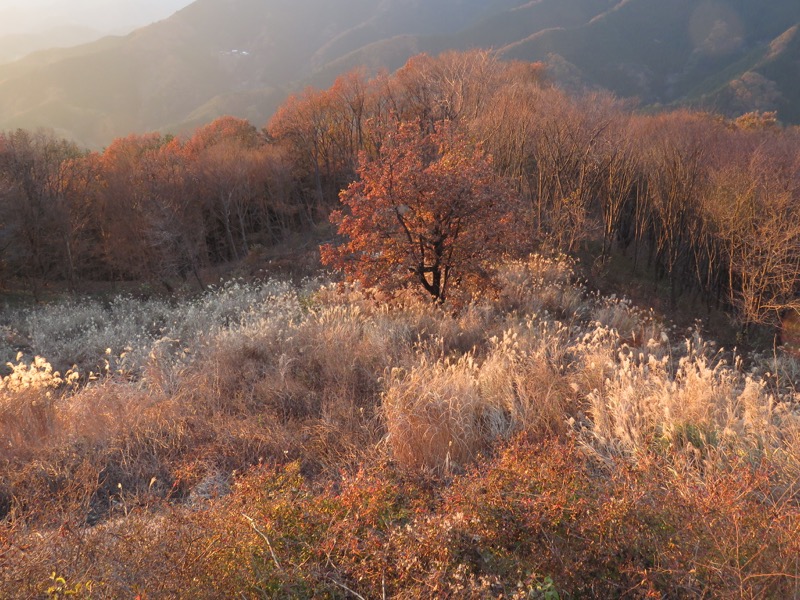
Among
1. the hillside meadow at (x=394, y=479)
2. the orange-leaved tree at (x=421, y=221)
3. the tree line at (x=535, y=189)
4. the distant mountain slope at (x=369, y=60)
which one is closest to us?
the hillside meadow at (x=394, y=479)

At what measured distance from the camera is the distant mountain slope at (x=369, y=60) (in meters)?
72.1

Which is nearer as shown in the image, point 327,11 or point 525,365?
point 525,365

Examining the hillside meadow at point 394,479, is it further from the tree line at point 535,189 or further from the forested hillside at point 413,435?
the tree line at point 535,189

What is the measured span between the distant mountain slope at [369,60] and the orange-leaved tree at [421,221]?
177 feet

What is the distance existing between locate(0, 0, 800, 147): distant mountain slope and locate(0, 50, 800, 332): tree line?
3875 cm

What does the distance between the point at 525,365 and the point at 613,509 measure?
247cm

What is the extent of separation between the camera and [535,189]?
19.5 metres

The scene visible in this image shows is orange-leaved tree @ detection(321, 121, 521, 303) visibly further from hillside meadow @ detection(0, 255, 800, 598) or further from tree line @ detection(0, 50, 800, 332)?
tree line @ detection(0, 50, 800, 332)

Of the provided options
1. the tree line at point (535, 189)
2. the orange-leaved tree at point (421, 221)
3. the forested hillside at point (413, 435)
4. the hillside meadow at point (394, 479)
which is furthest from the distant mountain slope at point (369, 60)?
the hillside meadow at point (394, 479)

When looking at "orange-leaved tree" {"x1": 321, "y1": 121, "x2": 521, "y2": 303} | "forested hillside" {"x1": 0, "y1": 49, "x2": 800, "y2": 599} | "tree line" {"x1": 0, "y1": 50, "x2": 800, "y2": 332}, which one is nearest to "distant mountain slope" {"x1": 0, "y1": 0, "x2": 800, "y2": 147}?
"tree line" {"x1": 0, "y1": 50, "x2": 800, "y2": 332}

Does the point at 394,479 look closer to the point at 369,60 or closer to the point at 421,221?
the point at 421,221

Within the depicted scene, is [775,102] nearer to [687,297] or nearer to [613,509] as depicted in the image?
[687,297]

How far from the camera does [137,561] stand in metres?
2.36

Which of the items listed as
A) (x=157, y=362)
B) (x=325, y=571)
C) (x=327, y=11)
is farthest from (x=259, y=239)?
(x=327, y=11)
